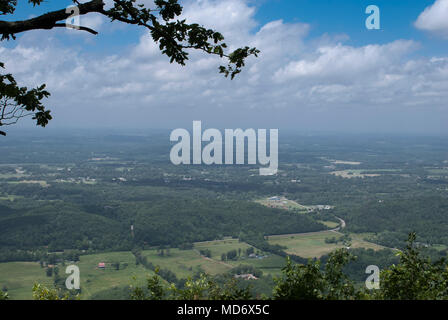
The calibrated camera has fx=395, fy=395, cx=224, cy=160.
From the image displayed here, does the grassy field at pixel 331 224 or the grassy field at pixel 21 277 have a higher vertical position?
the grassy field at pixel 21 277

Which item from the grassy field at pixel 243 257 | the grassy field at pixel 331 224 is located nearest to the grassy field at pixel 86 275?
the grassy field at pixel 243 257

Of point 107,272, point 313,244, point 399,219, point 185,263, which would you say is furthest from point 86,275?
point 399,219

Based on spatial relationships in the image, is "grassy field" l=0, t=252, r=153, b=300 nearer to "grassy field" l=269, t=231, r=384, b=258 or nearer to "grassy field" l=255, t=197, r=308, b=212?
"grassy field" l=269, t=231, r=384, b=258

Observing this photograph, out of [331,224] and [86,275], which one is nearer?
[86,275]

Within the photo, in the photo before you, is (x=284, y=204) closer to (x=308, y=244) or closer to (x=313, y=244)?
(x=308, y=244)

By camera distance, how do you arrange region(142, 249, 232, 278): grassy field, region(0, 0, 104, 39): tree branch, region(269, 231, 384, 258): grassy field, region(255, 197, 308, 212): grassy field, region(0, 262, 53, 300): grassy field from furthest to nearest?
1. region(255, 197, 308, 212): grassy field
2. region(269, 231, 384, 258): grassy field
3. region(142, 249, 232, 278): grassy field
4. region(0, 262, 53, 300): grassy field
5. region(0, 0, 104, 39): tree branch

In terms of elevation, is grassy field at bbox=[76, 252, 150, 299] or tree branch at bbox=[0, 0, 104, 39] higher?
tree branch at bbox=[0, 0, 104, 39]

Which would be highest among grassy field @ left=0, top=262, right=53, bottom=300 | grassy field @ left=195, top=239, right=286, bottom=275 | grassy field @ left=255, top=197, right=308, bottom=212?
grassy field @ left=0, top=262, right=53, bottom=300

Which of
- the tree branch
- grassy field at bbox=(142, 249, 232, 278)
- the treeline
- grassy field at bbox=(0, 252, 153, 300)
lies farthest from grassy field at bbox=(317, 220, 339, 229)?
the tree branch

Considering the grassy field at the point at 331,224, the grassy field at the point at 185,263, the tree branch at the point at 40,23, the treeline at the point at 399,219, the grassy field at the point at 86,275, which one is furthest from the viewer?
the grassy field at the point at 331,224

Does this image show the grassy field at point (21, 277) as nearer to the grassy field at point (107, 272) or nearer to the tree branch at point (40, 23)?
the grassy field at point (107, 272)

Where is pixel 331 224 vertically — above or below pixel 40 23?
below
